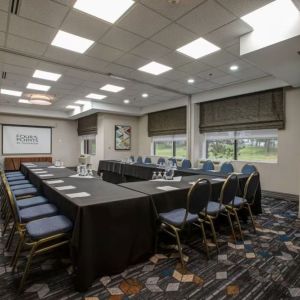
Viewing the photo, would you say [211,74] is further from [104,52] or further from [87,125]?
[87,125]

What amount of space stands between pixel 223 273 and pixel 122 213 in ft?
3.75

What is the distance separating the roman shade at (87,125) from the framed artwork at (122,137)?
42.8 inches

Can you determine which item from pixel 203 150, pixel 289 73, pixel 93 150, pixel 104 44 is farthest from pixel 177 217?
pixel 93 150

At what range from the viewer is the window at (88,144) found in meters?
10.3

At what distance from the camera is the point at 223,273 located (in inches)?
81.2

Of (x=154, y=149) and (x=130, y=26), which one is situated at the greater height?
(x=130, y=26)

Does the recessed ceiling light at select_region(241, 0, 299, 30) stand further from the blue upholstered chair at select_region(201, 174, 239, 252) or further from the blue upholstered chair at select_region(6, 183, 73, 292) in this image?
the blue upholstered chair at select_region(6, 183, 73, 292)

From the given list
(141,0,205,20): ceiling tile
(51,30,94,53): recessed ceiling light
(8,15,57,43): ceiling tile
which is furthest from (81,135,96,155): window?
(141,0,205,20): ceiling tile

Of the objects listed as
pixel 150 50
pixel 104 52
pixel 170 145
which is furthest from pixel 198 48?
pixel 170 145

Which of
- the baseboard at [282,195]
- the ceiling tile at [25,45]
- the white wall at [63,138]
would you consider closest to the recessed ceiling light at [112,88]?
the ceiling tile at [25,45]

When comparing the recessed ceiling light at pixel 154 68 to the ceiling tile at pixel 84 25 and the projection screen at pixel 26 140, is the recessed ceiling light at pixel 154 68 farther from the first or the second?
the projection screen at pixel 26 140

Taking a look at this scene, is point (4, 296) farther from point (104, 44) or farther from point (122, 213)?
point (104, 44)

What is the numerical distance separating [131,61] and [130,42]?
0.81m

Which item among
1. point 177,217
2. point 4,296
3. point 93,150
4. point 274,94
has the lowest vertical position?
point 4,296
